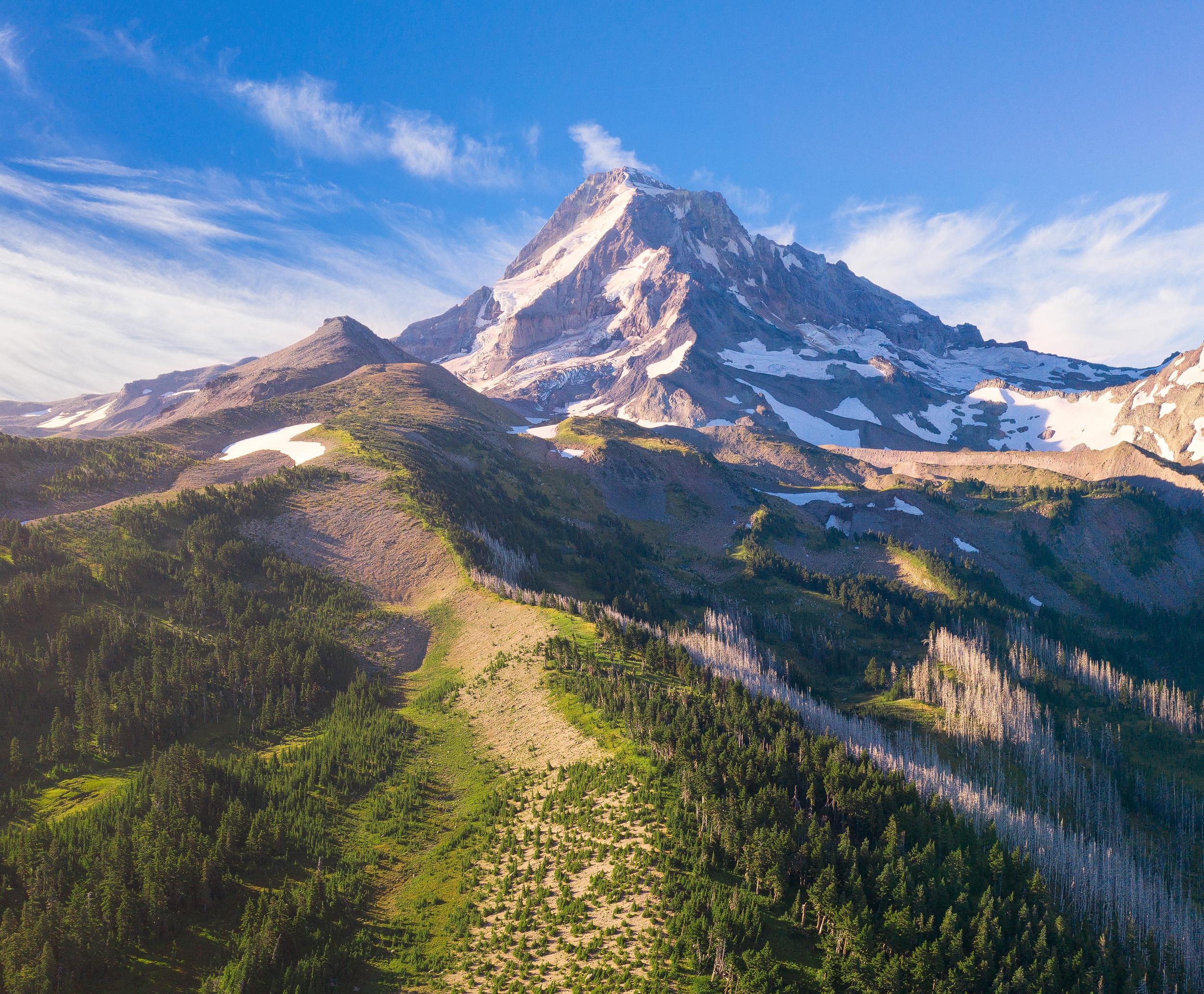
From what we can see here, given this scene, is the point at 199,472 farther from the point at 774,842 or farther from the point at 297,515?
the point at 774,842

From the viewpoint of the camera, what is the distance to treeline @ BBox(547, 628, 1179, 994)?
27.7m

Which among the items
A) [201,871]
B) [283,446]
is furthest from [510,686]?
[283,446]

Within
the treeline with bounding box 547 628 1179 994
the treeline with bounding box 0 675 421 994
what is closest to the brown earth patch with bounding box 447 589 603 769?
the treeline with bounding box 547 628 1179 994

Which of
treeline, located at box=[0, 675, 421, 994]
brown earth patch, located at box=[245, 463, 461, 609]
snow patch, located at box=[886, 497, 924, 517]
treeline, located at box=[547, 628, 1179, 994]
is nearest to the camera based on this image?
treeline, located at box=[547, 628, 1179, 994]

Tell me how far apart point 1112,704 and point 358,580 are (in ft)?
298

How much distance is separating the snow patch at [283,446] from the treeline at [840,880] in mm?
82006

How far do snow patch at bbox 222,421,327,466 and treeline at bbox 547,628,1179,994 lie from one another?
8201 centimetres

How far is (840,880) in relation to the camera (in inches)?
1246

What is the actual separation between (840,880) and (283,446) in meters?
111

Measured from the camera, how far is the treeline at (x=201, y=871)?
28562 millimetres

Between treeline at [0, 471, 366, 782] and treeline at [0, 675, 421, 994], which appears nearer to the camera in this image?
treeline at [0, 675, 421, 994]

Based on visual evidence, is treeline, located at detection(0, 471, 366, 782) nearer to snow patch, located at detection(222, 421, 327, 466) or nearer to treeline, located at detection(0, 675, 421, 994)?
treeline, located at detection(0, 675, 421, 994)

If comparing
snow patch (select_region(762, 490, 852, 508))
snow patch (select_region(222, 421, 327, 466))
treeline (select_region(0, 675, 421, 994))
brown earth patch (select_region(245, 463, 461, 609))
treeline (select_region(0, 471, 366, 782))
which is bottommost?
treeline (select_region(0, 675, 421, 994))

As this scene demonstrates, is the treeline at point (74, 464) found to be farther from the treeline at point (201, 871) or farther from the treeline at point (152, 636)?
the treeline at point (201, 871)
